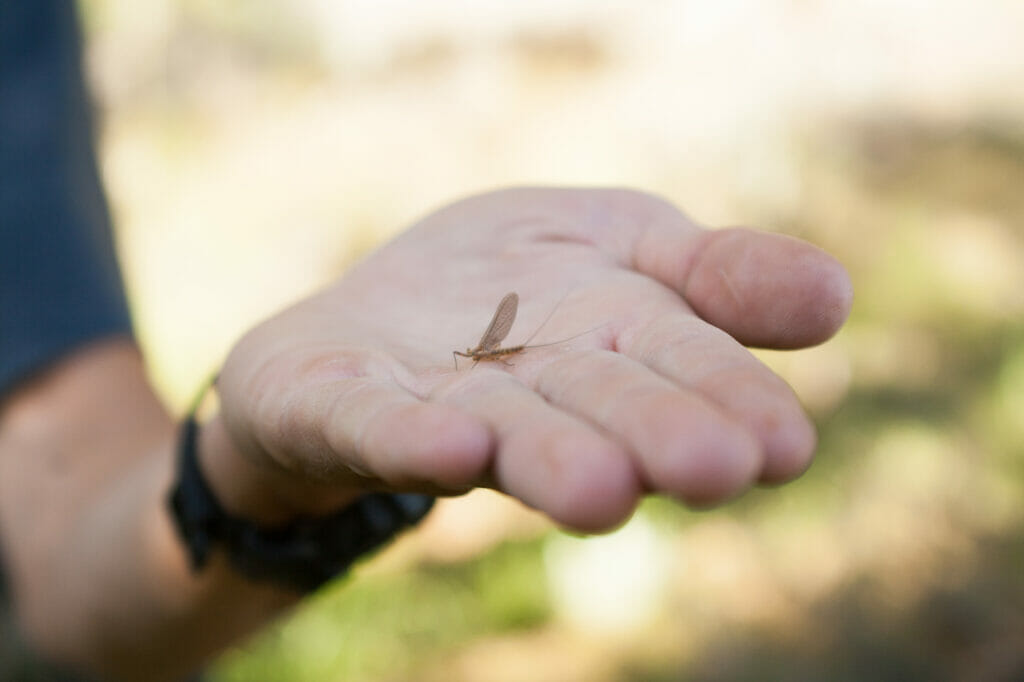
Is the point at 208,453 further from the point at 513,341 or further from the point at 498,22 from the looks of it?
the point at 498,22

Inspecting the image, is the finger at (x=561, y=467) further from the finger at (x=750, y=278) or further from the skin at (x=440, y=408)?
the finger at (x=750, y=278)

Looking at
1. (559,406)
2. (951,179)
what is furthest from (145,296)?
(951,179)

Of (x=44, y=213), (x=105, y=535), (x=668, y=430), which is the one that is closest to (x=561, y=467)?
(x=668, y=430)

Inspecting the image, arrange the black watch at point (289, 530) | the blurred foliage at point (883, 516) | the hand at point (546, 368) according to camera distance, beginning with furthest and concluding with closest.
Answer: the blurred foliage at point (883, 516) → the black watch at point (289, 530) → the hand at point (546, 368)

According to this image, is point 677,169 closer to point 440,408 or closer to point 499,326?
point 499,326

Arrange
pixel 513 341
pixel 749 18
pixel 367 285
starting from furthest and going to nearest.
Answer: pixel 749 18, pixel 367 285, pixel 513 341

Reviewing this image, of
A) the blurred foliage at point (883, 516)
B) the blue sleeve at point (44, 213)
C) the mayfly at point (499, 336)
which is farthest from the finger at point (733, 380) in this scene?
the blurred foliage at point (883, 516)
